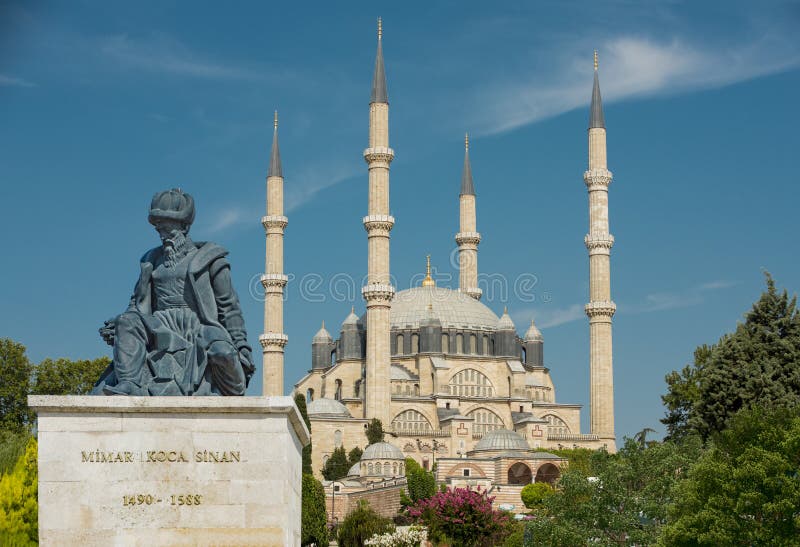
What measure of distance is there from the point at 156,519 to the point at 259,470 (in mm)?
884

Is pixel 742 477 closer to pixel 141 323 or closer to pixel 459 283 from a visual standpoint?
pixel 141 323

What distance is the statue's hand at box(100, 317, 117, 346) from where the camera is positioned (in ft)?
37.1

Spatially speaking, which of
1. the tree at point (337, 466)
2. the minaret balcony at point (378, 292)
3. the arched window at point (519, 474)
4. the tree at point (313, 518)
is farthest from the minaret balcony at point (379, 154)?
the tree at point (313, 518)

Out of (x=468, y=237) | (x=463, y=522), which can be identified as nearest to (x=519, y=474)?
(x=468, y=237)

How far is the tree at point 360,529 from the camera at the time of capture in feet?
121

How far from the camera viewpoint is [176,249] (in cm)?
1130

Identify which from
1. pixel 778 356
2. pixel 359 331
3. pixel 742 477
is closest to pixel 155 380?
pixel 742 477

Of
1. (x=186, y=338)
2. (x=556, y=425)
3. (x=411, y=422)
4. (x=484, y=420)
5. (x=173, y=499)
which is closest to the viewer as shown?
(x=173, y=499)

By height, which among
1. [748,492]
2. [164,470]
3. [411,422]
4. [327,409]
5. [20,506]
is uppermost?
[327,409]

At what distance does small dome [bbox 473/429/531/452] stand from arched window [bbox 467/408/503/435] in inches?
252

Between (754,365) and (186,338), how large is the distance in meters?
22.8

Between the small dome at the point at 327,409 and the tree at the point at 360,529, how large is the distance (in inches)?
965

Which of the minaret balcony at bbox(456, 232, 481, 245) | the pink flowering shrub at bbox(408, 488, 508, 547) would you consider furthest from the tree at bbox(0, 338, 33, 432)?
the minaret balcony at bbox(456, 232, 481, 245)

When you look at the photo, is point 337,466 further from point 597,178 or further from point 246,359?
point 246,359
